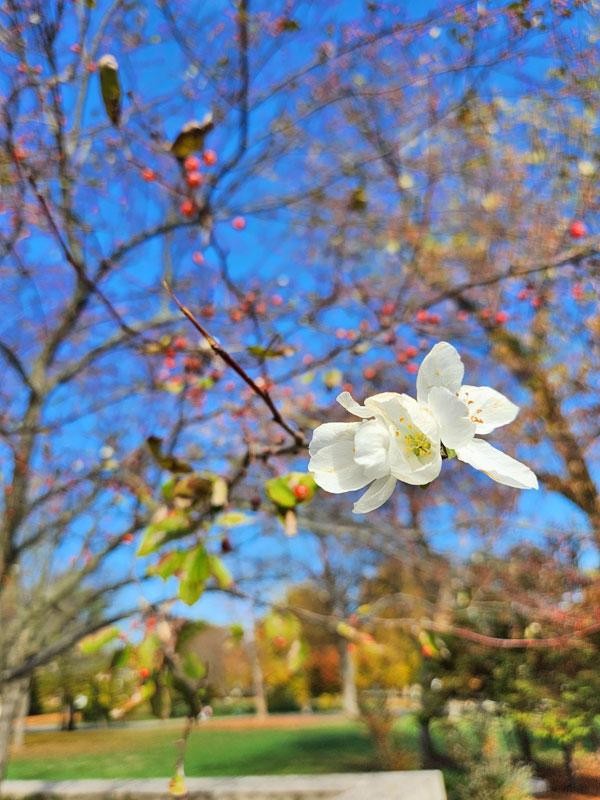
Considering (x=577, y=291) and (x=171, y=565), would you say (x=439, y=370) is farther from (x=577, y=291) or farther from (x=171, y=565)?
(x=577, y=291)

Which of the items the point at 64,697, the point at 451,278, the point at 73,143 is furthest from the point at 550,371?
the point at 64,697

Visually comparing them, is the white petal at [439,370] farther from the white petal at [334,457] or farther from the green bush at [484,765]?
the green bush at [484,765]

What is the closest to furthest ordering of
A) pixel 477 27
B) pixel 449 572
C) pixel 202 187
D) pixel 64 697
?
1. pixel 477 27
2. pixel 202 187
3. pixel 449 572
4. pixel 64 697

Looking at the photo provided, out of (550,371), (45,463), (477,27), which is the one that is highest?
(477,27)

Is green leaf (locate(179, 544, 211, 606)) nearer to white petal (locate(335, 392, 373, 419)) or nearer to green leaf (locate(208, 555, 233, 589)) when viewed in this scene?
green leaf (locate(208, 555, 233, 589))

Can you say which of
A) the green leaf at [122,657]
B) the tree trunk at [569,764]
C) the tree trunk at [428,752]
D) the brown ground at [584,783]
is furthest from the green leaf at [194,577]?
the tree trunk at [428,752]

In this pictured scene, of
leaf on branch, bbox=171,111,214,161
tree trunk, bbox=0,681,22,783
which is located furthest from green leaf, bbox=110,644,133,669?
tree trunk, bbox=0,681,22,783

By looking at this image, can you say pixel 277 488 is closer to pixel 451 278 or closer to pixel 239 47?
pixel 239 47
